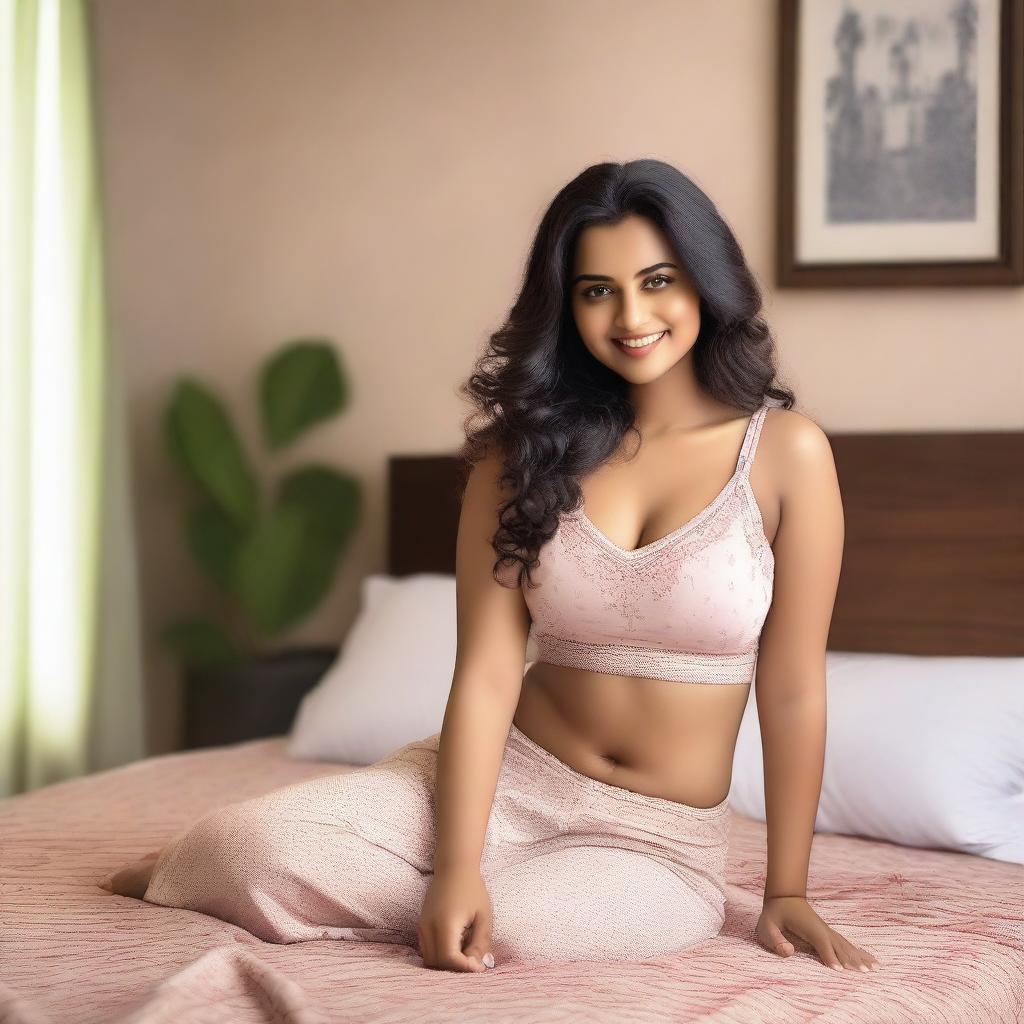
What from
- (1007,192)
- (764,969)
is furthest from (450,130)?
(764,969)

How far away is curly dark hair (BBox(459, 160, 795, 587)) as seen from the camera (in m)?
1.73

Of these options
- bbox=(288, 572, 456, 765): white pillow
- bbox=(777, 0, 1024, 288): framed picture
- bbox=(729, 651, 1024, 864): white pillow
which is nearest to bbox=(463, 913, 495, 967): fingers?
bbox=(729, 651, 1024, 864): white pillow

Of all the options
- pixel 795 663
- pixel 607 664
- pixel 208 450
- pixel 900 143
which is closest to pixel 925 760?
pixel 795 663

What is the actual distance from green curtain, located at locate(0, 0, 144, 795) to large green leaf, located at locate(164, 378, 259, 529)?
14cm

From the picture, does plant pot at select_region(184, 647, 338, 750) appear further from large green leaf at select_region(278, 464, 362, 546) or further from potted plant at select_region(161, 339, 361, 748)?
large green leaf at select_region(278, 464, 362, 546)

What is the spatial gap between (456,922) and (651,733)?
35cm

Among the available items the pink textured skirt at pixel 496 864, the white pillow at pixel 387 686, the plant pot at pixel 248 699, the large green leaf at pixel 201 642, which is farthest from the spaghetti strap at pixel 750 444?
the large green leaf at pixel 201 642

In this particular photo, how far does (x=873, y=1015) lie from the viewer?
1.49m

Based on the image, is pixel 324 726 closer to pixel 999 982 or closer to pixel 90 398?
pixel 90 398

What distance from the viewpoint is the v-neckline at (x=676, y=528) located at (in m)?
1.73

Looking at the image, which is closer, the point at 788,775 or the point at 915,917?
the point at 788,775

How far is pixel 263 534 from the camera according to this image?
3445 mm

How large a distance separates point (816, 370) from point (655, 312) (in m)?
1.45

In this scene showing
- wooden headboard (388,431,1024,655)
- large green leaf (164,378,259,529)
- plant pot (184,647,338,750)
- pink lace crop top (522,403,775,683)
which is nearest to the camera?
pink lace crop top (522,403,775,683)
